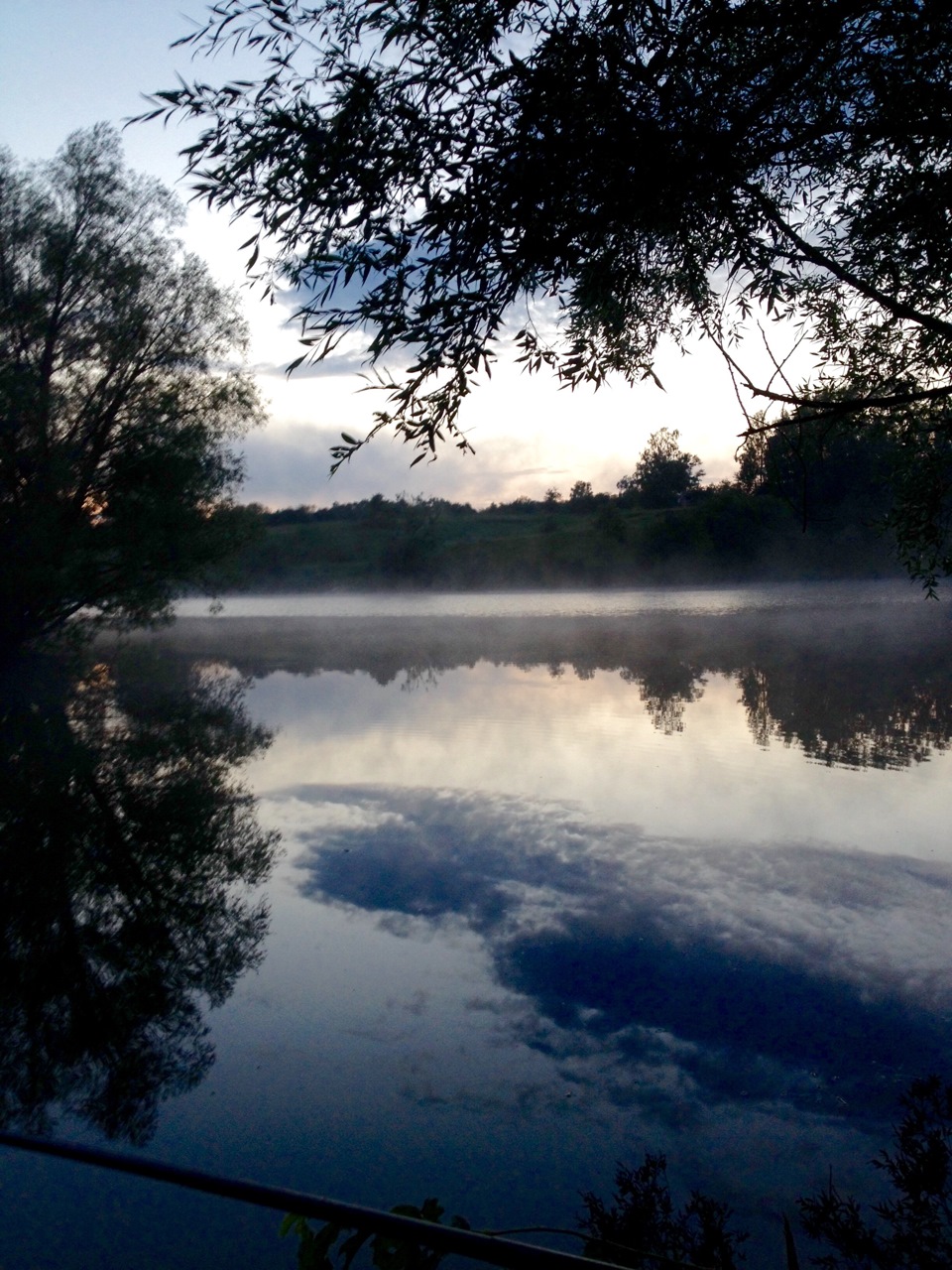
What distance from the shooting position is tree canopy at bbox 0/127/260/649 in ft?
67.2

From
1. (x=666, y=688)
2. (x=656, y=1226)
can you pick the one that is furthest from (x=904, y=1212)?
(x=666, y=688)

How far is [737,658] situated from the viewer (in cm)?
1934

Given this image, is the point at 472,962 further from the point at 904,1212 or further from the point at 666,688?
the point at 666,688

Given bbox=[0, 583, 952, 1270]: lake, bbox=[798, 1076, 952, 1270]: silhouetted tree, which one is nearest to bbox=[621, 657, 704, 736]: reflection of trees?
Result: bbox=[0, 583, 952, 1270]: lake

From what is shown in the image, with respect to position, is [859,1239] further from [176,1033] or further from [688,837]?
[688,837]

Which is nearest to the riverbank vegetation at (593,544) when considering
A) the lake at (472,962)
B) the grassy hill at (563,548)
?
the grassy hill at (563,548)

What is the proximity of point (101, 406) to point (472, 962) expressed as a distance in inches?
739

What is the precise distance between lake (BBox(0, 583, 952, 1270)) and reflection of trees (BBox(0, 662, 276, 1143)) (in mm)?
28

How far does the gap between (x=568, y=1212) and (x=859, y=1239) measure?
99 centimetres

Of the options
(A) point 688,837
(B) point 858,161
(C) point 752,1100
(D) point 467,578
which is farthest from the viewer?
(D) point 467,578

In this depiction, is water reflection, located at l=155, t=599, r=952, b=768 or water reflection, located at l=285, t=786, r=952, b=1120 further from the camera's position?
water reflection, located at l=155, t=599, r=952, b=768

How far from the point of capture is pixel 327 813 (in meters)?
9.24

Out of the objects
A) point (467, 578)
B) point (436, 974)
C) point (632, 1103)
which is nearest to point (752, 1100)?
point (632, 1103)

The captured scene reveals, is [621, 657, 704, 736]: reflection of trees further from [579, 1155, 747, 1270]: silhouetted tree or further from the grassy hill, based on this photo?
the grassy hill
